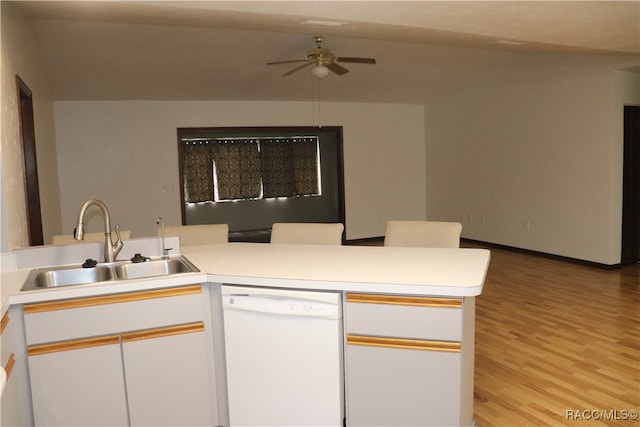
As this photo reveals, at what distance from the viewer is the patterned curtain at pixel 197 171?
8.88 metres

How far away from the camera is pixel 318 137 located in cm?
971

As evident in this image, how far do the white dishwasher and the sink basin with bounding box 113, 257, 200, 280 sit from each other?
512 millimetres

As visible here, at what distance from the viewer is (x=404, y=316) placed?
203cm

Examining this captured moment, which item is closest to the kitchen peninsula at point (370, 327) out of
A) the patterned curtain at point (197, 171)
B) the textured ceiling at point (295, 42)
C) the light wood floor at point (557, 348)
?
the light wood floor at point (557, 348)

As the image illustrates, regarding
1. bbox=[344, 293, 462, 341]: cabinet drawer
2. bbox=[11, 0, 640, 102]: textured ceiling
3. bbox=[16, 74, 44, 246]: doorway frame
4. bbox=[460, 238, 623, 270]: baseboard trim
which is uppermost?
bbox=[11, 0, 640, 102]: textured ceiling

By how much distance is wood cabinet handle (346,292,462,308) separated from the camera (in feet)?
6.47

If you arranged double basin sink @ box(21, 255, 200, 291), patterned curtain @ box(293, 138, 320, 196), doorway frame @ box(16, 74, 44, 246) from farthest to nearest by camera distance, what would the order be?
patterned curtain @ box(293, 138, 320, 196) < doorway frame @ box(16, 74, 44, 246) < double basin sink @ box(21, 255, 200, 291)

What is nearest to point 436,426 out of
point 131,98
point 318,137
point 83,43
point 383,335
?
point 383,335

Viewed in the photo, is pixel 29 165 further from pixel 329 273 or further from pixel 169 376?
pixel 329 273

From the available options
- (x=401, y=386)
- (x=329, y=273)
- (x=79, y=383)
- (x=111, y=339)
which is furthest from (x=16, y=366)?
(x=401, y=386)

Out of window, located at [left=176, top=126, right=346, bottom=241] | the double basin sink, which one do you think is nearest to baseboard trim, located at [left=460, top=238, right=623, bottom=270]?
window, located at [left=176, top=126, right=346, bottom=241]

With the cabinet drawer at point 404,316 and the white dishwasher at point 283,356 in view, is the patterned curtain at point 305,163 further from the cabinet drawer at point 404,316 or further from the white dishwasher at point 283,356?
the cabinet drawer at point 404,316

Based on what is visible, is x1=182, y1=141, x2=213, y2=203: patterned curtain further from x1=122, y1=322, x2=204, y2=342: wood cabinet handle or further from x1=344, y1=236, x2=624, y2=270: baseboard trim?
x1=122, y1=322, x2=204, y2=342: wood cabinet handle

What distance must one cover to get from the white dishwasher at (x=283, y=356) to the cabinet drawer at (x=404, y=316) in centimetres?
8
